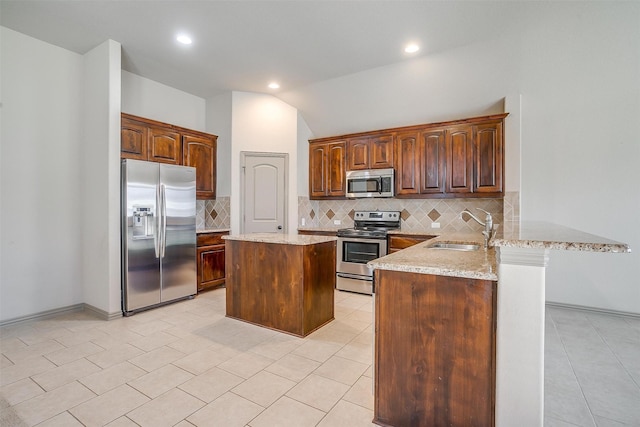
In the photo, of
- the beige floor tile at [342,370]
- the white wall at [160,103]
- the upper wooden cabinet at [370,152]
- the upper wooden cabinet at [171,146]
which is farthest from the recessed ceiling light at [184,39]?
the beige floor tile at [342,370]

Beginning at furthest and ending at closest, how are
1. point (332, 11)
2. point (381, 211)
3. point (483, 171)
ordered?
point (381, 211) → point (483, 171) → point (332, 11)

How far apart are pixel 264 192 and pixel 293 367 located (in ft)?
10.8

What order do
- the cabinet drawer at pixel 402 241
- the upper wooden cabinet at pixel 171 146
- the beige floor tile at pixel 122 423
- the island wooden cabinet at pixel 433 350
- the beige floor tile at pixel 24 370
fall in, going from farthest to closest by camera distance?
1. the cabinet drawer at pixel 402 241
2. the upper wooden cabinet at pixel 171 146
3. the beige floor tile at pixel 24 370
4. the beige floor tile at pixel 122 423
5. the island wooden cabinet at pixel 433 350

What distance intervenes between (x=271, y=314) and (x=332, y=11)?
10.1ft

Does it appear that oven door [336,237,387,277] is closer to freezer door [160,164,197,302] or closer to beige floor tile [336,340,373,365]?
beige floor tile [336,340,373,365]

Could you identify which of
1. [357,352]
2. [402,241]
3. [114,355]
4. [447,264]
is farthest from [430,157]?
[114,355]

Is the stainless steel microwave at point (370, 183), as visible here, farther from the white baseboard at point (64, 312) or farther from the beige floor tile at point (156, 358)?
the white baseboard at point (64, 312)

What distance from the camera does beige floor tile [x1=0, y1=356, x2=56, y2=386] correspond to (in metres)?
2.28

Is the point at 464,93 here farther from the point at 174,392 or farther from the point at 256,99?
the point at 174,392

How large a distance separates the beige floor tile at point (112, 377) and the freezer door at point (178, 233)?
1.56 metres

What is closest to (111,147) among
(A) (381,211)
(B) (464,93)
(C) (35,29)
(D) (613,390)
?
(C) (35,29)

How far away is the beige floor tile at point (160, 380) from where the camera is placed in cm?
214

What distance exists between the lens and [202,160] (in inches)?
194

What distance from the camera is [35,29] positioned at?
3.28 metres
